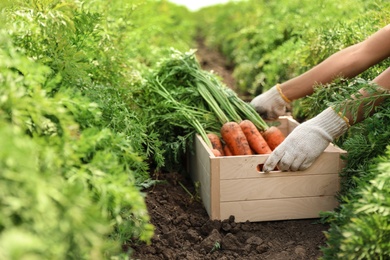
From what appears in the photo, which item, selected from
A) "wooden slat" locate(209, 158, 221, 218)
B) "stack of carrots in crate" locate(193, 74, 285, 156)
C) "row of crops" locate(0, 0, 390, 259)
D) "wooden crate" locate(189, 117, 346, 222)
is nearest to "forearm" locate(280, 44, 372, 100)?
"row of crops" locate(0, 0, 390, 259)

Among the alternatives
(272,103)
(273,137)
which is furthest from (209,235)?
(272,103)

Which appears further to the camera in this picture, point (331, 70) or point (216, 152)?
point (331, 70)

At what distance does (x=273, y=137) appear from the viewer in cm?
424

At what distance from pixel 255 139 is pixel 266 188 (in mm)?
499

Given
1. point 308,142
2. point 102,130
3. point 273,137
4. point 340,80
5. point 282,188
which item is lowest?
point 282,188

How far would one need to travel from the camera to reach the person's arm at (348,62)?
3.96 metres

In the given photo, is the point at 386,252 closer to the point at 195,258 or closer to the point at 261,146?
the point at 195,258

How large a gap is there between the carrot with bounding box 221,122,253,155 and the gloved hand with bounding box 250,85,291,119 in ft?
Result: 1.66

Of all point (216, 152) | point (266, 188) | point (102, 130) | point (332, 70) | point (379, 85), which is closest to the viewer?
point (102, 130)

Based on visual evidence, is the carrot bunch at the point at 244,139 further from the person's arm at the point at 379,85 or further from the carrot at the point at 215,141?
the person's arm at the point at 379,85

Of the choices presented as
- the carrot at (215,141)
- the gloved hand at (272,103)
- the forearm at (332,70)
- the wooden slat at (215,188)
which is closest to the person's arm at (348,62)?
the forearm at (332,70)

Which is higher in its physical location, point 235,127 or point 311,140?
point 311,140

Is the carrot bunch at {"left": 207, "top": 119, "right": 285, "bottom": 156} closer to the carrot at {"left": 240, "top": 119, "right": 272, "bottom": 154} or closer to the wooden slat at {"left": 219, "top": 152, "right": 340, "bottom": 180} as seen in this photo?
the carrot at {"left": 240, "top": 119, "right": 272, "bottom": 154}

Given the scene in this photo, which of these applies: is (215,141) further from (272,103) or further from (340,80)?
(340,80)
